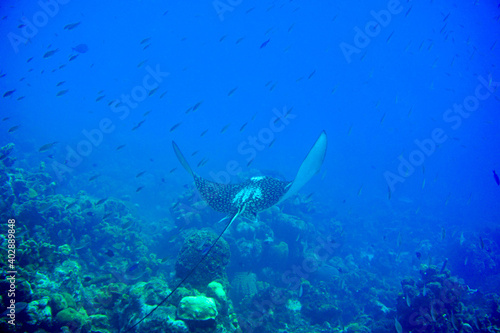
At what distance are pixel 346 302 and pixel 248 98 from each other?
91.9 m

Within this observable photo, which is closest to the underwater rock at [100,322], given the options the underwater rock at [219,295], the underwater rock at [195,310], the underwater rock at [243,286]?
the underwater rock at [195,310]

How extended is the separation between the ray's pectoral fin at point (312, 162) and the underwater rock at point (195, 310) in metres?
2.78

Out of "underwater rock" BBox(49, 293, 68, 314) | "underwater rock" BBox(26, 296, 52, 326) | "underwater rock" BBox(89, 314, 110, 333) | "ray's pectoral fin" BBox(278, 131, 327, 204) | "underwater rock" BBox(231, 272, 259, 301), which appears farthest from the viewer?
"underwater rock" BBox(231, 272, 259, 301)

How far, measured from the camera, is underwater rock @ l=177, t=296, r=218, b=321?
11.1 feet

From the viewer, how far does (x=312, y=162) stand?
465 centimetres

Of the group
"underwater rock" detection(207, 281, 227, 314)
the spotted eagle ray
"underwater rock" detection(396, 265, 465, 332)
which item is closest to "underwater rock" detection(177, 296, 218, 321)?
"underwater rock" detection(207, 281, 227, 314)

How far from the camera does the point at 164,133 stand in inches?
1902

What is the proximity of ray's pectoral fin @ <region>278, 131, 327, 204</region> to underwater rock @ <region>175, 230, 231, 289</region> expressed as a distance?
210cm

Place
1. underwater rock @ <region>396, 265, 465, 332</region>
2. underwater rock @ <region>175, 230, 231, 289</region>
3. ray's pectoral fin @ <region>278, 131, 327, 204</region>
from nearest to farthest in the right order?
ray's pectoral fin @ <region>278, 131, 327, 204</region> → underwater rock @ <region>175, 230, 231, 289</region> → underwater rock @ <region>396, 265, 465, 332</region>

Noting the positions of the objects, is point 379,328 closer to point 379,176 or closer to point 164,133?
point 379,176

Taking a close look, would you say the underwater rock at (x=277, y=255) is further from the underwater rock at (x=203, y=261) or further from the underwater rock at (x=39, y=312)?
the underwater rock at (x=39, y=312)

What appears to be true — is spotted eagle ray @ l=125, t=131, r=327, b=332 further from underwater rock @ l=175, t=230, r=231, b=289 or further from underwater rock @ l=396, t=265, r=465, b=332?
underwater rock @ l=396, t=265, r=465, b=332

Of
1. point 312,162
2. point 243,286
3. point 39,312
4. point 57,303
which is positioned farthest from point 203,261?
point 243,286

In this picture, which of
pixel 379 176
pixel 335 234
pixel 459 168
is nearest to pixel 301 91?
pixel 379 176
